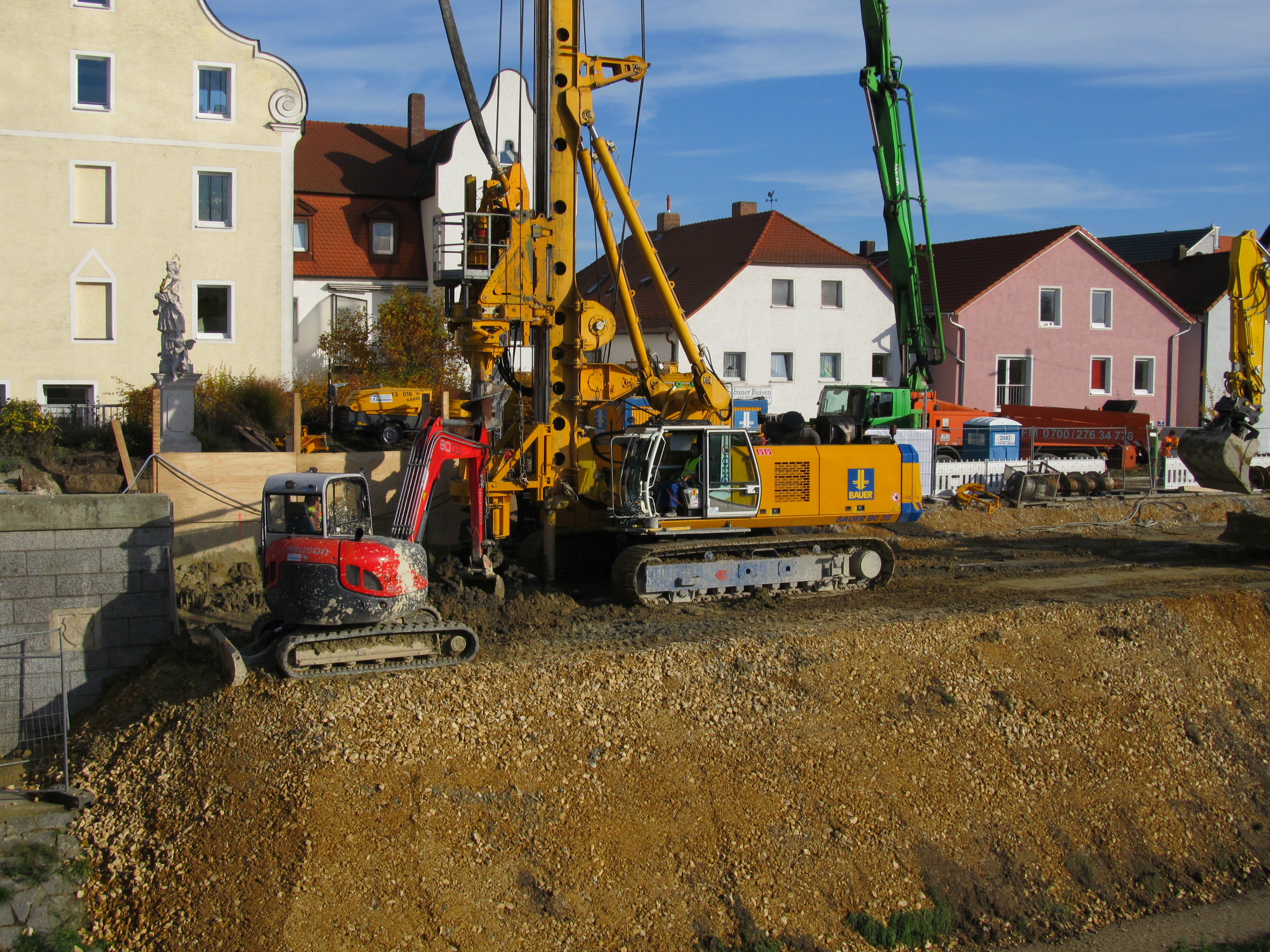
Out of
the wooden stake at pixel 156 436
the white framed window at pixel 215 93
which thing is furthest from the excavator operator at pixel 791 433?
the white framed window at pixel 215 93

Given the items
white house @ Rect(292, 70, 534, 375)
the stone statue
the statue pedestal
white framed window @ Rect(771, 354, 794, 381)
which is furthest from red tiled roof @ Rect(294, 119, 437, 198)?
the statue pedestal

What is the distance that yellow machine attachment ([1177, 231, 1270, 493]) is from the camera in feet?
53.3

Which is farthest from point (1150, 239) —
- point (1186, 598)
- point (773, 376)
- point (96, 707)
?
point (96, 707)

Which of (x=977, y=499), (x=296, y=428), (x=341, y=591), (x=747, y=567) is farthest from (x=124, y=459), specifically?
(x=977, y=499)

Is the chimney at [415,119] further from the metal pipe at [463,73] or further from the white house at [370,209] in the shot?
the metal pipe at [463,73]

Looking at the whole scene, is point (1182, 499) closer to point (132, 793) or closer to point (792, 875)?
point (792, 875)

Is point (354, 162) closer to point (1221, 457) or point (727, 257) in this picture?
point (727, 257)

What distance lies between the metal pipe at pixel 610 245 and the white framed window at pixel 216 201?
1546 cm

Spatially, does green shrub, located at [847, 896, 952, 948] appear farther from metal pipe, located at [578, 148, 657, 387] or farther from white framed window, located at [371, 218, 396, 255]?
white framed window, located at [371, 218, 396, 255]

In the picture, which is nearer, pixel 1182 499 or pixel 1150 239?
pixel 1182 499

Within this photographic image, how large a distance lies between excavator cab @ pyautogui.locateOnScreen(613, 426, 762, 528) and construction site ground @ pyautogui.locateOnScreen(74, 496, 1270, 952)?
1.19 metres

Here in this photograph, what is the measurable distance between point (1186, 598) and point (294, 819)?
11388 millimetres

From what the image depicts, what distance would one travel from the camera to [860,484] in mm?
14078

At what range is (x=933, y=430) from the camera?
23141mm
